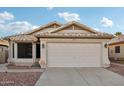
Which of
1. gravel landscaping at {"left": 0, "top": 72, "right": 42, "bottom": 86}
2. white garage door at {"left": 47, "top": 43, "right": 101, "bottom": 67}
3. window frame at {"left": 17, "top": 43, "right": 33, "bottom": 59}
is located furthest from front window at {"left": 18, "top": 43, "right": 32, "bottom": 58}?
gravel landscaping at {"left": 0, "top": 72, "right": 42, "bottom": 86}

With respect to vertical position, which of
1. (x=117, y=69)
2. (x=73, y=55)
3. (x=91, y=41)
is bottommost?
(x=117, y=69)

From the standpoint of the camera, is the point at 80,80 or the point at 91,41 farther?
the point at 91,41

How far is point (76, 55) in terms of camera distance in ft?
63.5

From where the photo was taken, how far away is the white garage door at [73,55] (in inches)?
757

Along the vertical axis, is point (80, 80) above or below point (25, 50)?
below

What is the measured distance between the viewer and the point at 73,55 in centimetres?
1933

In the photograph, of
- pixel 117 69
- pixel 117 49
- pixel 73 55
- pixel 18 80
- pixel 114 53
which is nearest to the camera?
pixel 18 80

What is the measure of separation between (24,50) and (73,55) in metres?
4.86

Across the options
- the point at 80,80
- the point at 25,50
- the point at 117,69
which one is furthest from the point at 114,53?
the point at 80,80

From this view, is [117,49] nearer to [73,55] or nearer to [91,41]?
A: [91,41]

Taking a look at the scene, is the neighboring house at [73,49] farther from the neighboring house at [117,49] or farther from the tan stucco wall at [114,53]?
the tan stucco wall at [114,53]

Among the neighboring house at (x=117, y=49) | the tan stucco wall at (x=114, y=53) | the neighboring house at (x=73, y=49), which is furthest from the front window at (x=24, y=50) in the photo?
the tan stucco wall at (x=114, y=53)
